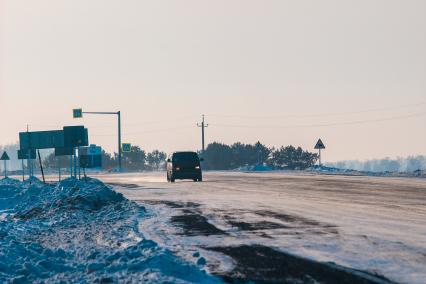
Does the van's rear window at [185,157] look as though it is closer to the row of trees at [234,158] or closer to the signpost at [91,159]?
the signpost at [91,159]

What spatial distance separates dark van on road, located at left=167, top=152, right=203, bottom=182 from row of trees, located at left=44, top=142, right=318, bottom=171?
63.9 m

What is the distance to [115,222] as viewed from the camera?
56.1ft

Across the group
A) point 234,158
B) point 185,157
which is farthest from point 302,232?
point 234,158

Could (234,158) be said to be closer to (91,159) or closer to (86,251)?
(91,159)

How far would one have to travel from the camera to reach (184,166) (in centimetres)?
4488

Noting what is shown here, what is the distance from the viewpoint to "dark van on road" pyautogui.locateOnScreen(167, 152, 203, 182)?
4469cm

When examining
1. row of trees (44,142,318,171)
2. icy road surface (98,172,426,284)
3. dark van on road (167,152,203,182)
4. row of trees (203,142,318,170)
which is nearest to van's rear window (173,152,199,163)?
dark van on road (167,152,203,182)

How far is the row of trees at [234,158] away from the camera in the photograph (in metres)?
120

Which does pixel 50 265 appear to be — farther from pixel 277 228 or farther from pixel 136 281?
pixel 277 228

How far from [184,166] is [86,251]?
33221mm

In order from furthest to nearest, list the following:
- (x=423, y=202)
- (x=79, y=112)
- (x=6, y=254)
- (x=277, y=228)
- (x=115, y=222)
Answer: (x=79, y=112)
(x=423, y=202)
(x=115, y=222)
(x=277, y=228)
(x=6, y=254)

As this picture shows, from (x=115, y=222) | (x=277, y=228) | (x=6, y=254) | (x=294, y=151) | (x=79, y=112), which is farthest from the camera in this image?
(x=294, y=151)

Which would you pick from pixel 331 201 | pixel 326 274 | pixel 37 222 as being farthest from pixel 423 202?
pixel 326 274

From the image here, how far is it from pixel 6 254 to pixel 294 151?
365 ft
